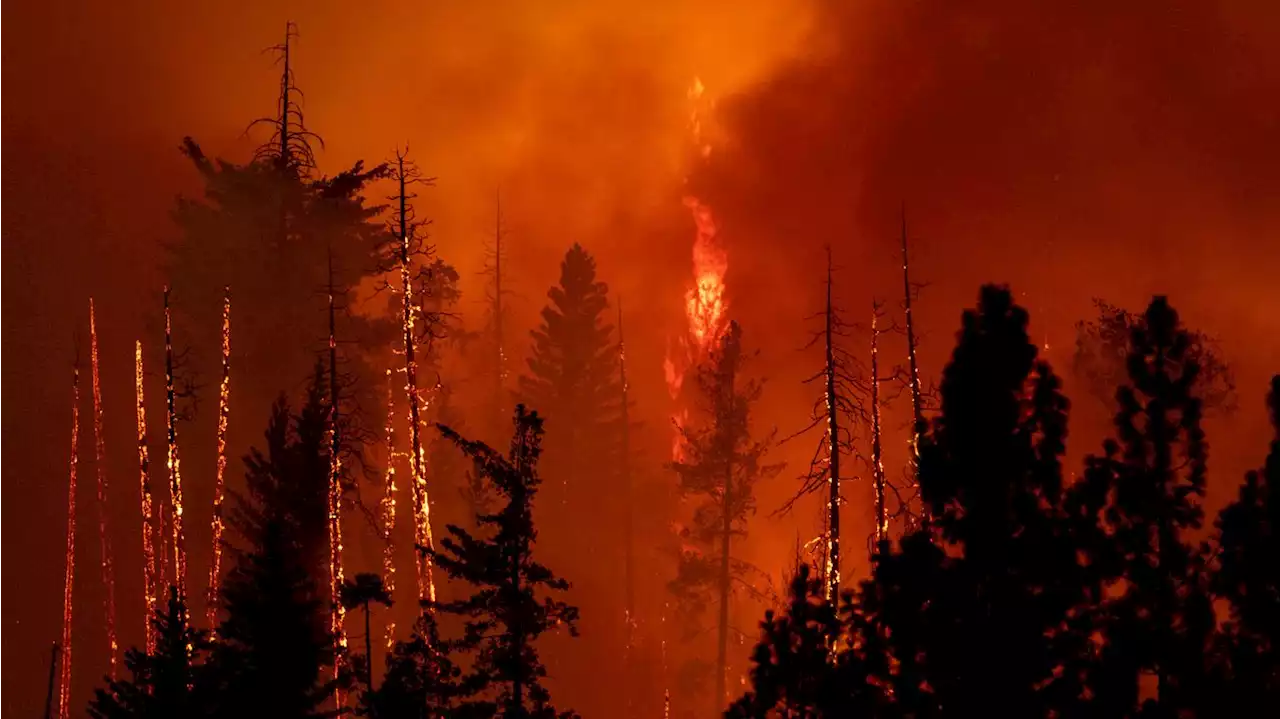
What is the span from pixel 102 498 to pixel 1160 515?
123 ft

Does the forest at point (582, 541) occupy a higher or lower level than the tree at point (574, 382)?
lower

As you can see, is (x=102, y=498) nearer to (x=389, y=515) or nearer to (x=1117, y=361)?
(x=389, y=515)

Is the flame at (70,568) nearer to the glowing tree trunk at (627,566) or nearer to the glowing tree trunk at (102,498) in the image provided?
the glowing tree trunk at (102,498)

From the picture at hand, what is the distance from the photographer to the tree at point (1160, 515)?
1198 cm

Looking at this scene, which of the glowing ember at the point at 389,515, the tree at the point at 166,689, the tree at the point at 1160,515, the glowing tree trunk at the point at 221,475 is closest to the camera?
the tree at the point at 1160,515

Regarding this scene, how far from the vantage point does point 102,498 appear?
35938 millimetres

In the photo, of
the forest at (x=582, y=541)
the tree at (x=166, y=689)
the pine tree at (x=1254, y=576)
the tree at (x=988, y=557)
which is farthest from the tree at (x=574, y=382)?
the pine tree at (x=1254, y=576)

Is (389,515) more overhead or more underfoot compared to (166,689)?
more overhead

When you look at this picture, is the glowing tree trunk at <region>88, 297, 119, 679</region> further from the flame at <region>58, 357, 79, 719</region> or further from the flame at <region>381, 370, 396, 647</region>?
the flame at <region>381, 370, 396, 647</region>

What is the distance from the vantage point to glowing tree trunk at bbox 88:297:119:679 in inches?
1297

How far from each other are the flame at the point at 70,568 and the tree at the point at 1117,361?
103ft

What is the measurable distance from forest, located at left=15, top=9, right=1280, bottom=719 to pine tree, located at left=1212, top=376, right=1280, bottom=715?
0.04 metres

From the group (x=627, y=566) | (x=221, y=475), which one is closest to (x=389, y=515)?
(x=221, y=475)

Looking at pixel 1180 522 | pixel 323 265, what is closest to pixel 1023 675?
pixel 1180 522
